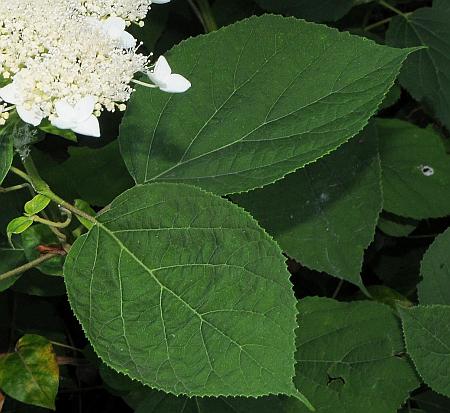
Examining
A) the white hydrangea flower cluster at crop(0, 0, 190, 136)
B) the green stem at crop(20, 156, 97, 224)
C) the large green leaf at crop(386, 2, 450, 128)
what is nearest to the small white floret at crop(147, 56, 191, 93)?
the white hydrangea flower cluster at crop(0, 0, 190, 136)

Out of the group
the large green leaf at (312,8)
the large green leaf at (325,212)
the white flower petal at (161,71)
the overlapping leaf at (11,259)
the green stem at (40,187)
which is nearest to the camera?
the white flower petal at (161,71)

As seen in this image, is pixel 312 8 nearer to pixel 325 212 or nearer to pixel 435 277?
pixel 325 212

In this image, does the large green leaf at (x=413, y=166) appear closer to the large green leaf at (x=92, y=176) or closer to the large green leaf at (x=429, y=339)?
the large green leaf at (x=429, y=339)

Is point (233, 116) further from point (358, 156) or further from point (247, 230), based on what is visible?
point (358, 156)

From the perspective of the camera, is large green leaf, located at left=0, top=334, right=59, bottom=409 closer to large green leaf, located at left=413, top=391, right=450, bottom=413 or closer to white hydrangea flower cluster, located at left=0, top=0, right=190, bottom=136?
white hydrangea flower cluster, located at left=0, top=0, right=190, bottom=136

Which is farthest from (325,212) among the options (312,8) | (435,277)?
(312,8)

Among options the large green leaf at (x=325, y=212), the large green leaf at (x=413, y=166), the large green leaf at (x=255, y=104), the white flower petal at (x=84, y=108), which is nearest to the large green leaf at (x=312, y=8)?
the large green leaf at (x=413, y=166)
